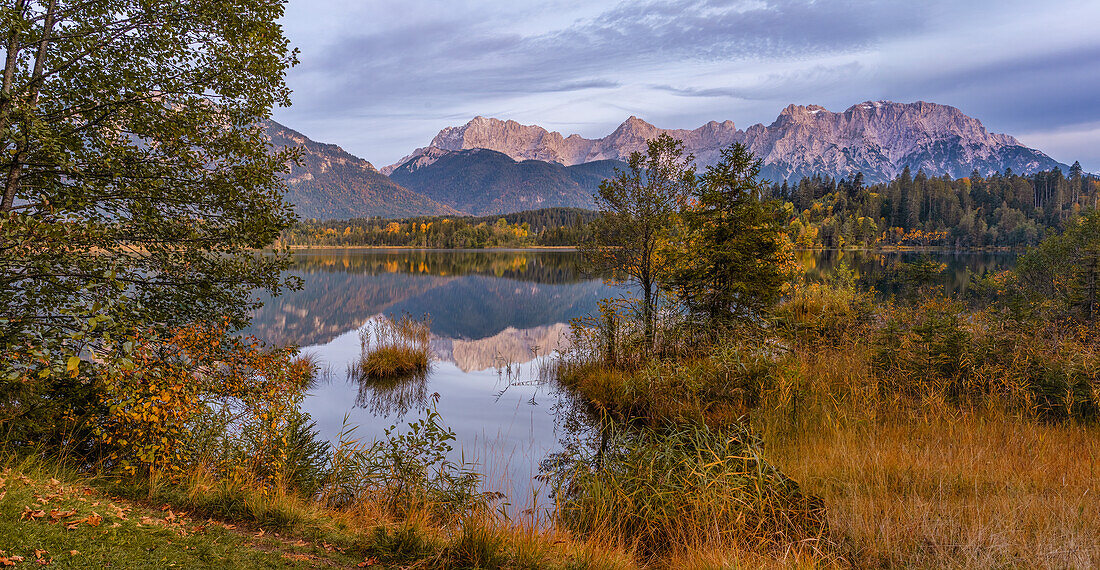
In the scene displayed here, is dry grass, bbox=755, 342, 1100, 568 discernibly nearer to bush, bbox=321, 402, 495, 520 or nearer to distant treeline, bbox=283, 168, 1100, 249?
bush, bbox=321, 402, 495, 520

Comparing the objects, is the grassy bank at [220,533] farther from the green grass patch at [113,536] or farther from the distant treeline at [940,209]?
the distant treeline at [940,209]

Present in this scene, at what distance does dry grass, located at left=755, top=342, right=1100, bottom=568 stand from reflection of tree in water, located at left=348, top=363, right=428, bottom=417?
28.6 feet

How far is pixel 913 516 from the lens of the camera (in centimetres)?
482

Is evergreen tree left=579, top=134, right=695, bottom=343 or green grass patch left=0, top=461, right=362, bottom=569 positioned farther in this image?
evergreen tree left=579, top=134, right=695, bottom=343

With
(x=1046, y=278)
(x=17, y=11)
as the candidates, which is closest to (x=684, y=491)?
(x=17, y=11)

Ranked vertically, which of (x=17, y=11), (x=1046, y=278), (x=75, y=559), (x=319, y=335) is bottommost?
(x=319, y=335)

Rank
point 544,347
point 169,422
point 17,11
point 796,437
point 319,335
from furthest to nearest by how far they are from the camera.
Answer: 1. point 319,335
2. point 544,347
3. point 796,437
4. point 169,422
5. point 17,11

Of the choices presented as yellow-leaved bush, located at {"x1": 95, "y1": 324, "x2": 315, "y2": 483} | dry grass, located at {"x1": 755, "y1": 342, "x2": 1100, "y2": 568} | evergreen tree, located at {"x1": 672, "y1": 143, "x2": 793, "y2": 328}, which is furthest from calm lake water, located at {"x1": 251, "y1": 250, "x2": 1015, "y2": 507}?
evergreen tree, located at {"x1": 672, "y1": 143, "x2": 793, "y2": 328}

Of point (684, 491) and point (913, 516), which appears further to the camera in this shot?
point (684, 491)

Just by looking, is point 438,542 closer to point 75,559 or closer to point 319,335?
point 75,559

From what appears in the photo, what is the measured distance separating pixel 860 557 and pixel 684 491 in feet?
6.18

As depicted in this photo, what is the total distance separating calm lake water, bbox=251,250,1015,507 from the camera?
10094 mm

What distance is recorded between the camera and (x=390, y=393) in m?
13.8

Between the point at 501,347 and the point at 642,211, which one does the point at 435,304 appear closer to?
the point at 501,347
